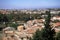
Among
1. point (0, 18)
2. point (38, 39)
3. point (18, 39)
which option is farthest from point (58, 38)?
point (0, 18)

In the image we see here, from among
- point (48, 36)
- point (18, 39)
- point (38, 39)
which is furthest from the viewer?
point (18, 39)

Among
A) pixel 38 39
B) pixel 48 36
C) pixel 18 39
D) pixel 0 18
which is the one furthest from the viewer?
pixel 0 18

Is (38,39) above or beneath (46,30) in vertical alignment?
beneath

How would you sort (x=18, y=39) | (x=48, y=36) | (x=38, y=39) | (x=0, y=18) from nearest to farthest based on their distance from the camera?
(x=48, y=36) → (x=38, y=39) → (x=18, y=39) → (x=0, y=18)

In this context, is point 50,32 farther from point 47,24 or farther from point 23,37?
point 23,37

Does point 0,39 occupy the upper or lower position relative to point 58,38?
lower

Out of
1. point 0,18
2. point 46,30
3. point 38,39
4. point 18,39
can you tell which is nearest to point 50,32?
point 46,30

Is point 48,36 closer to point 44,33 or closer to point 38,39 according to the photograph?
point 44,33

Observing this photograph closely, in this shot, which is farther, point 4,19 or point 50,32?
point 4,19

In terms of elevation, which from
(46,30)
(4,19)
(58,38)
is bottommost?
(4,19)
